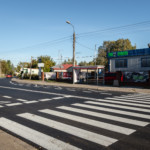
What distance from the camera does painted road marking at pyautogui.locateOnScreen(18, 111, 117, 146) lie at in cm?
409

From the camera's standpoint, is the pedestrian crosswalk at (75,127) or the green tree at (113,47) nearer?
the pedestrian crosswalk at (75,127)

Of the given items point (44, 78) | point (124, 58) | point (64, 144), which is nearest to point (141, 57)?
point (124, 58)

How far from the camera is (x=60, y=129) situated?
4.92 metres

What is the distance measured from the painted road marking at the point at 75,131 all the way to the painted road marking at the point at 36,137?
2.06 ft

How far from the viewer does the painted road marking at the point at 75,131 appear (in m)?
4.09

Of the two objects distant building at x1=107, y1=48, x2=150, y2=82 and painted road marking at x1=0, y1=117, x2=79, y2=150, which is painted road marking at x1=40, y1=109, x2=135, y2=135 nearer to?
painted road marking at x1=0, y1=117, x2=79, y2=150

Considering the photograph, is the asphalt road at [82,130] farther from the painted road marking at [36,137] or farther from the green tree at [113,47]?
the green tree at [113,47]

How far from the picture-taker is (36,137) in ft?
14.2

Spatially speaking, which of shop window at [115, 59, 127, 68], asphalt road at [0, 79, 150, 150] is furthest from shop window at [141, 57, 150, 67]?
asphalt road at [0, 79, 150, 150]

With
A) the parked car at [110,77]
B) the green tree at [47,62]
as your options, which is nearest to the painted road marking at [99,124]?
the parked car at [110,77]

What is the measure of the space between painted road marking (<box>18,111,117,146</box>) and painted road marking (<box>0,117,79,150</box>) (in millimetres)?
629

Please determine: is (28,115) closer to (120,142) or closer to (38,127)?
(38,127)

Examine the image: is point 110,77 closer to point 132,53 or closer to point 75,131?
point 132,53

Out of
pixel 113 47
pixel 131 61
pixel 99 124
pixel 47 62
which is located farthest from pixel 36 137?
pixel 47 62
